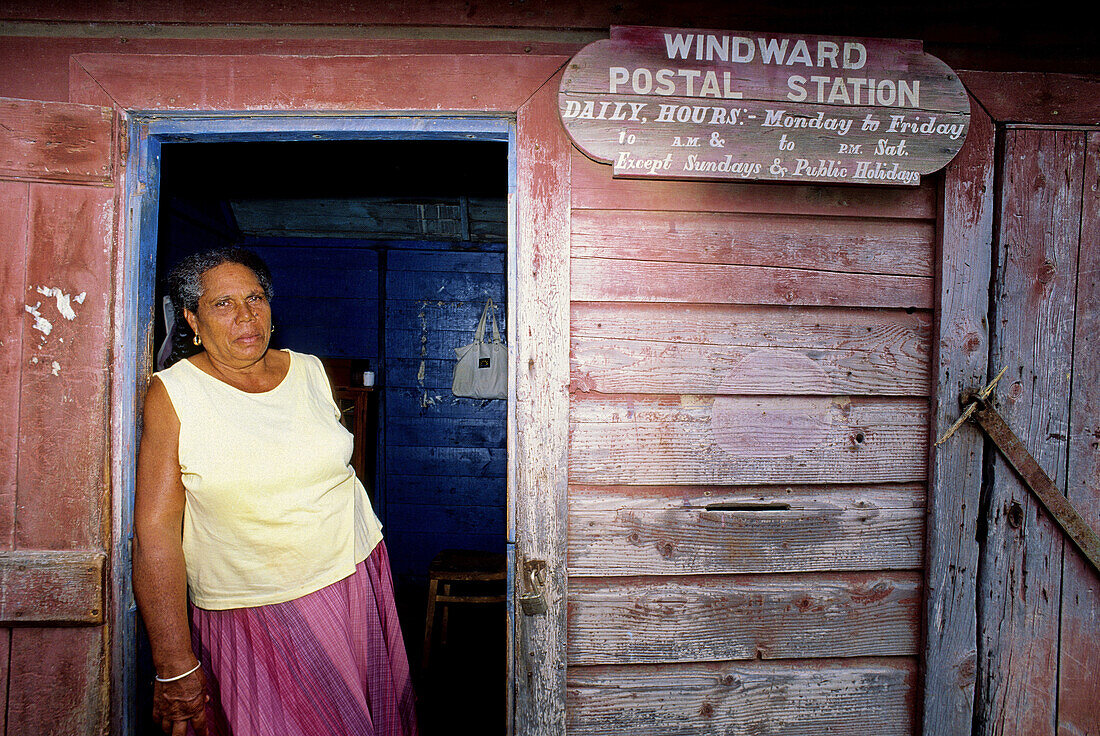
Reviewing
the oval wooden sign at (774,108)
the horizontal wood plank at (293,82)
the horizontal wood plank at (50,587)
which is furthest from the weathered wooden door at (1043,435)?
the horizontal wood plank at (50,587)

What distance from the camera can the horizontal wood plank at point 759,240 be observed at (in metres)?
1.79

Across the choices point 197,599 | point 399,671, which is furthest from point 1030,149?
point 197,599

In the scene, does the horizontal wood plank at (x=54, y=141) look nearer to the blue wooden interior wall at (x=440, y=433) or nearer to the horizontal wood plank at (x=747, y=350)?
the horizontal wood plank at (x=747, y=350)

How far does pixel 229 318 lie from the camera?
1.80 m

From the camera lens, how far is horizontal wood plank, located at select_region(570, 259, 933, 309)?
179 cm

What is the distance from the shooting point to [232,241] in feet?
14.8

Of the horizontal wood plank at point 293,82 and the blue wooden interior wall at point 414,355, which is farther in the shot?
the blue wooden interior wall at point 414,355

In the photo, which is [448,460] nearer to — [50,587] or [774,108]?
[50,587]

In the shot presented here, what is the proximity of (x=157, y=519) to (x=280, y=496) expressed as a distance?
Answer: 0.33m

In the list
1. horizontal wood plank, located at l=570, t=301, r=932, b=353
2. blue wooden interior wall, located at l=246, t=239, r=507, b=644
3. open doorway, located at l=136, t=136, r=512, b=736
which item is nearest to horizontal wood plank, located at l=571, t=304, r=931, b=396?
horizontal wood plank, located at l=570, t=301, r=932, b=353

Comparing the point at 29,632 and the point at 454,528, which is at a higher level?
the point at 29,632

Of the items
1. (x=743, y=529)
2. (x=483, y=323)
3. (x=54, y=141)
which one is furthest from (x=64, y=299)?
(x=483, y=323)

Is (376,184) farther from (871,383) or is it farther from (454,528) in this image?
(871,383)

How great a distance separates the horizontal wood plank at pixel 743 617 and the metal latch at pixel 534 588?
107 millimetres
